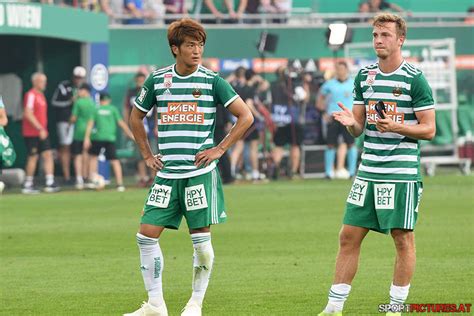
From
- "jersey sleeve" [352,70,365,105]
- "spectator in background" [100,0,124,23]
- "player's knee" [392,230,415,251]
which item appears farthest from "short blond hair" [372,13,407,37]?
"spectator in background" [100,0,124,23]

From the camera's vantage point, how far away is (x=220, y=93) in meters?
10.6

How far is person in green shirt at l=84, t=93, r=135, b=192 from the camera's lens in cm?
2772

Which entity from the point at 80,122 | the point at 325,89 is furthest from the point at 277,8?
the point at 80,122

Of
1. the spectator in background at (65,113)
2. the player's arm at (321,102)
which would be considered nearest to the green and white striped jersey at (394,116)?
the spectator in background at (65,113)

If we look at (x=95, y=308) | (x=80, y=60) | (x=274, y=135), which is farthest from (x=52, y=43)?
(x=95, y=308)

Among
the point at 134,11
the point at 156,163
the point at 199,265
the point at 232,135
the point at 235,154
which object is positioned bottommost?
the point at 235,154

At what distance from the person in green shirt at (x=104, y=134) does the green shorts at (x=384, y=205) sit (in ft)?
58.0

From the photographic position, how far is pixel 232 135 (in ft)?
35.0

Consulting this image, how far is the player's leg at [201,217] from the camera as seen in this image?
1055cm

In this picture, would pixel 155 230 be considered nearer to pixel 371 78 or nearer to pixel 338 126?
pixel 371 78

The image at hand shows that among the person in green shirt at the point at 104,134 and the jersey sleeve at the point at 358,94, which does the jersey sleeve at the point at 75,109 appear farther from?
the jersey sleeve at the point at 358,94

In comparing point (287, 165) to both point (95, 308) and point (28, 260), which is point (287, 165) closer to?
point (28, 260)

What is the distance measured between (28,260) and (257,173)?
14.9 m

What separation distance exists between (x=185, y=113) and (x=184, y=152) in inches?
11.6
